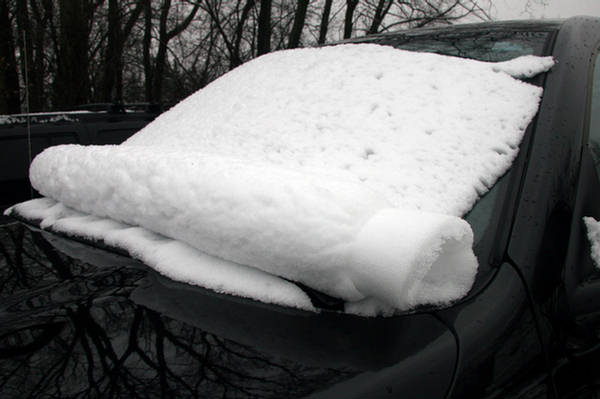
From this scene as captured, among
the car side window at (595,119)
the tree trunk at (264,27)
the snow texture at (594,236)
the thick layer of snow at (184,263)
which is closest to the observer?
the thick layer of snow at (184,263)

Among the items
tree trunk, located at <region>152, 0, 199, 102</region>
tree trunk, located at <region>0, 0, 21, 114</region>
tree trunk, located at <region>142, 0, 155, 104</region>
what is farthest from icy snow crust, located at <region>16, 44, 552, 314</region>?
tree trunk, located at <region>152, 0, 199, 102</region>

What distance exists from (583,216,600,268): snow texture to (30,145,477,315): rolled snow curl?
0.44 m

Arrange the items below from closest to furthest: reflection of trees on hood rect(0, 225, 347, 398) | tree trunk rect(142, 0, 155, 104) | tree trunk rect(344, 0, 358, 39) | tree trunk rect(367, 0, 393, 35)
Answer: reflection of trees on hood rect(0, 225, 347, 398), tree trunk rect(344, 0, 358, 39), tree trunk rect(367, 0, 393, 35), tree trunk rect(142, 0, 155, 104)

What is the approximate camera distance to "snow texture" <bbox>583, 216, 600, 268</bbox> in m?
1.30

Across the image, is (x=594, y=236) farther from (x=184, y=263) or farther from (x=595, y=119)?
(x=184, y=263)

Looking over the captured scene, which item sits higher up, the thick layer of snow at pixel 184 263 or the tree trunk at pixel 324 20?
the tree trunk at pixel 324 20

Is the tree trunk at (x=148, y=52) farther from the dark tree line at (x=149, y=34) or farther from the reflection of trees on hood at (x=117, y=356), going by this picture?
the reflection of trees on hood at (x=117, y=356)

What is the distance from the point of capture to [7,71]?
939 centimetres

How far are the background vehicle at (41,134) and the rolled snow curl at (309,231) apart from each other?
2.33 m

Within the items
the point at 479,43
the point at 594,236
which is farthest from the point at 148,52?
the point at 594,236

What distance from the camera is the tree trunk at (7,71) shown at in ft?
29.7

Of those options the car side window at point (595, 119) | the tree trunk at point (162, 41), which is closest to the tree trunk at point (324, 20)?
the tree trunk at point (162, 41)

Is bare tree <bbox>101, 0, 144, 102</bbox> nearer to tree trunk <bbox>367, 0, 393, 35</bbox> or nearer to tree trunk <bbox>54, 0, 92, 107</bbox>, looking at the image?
tree trunk <bbox>54, 0, 92, 107</bbox>

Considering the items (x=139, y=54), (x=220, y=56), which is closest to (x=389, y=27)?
(x=220, y=56)
